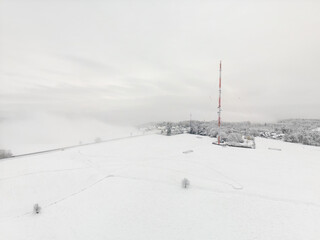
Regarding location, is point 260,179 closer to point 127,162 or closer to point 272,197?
point 272,197

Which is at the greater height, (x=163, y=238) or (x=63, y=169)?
(x=63, y=169)

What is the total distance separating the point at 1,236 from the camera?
591 centimetres

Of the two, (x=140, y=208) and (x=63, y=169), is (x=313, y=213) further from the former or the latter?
(x=63, y=169)

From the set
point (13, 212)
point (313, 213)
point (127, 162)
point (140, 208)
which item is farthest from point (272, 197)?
point (13, 212)

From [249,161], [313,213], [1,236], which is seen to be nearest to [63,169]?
[1,236]

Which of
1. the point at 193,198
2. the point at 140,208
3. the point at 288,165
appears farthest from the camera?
the point at 288,165

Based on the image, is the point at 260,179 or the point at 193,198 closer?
the point at 193,198

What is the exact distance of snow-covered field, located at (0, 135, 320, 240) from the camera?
6371 millimetres

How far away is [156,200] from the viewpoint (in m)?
8.50

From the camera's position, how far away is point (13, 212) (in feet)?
23.9

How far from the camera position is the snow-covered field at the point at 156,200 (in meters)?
6.37

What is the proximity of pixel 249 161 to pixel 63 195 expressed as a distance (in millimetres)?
15874

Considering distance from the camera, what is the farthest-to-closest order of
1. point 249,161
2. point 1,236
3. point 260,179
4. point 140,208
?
point 249,161
point 260,179
point 140,208
point 1,236

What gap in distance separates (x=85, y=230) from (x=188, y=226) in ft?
13.9
